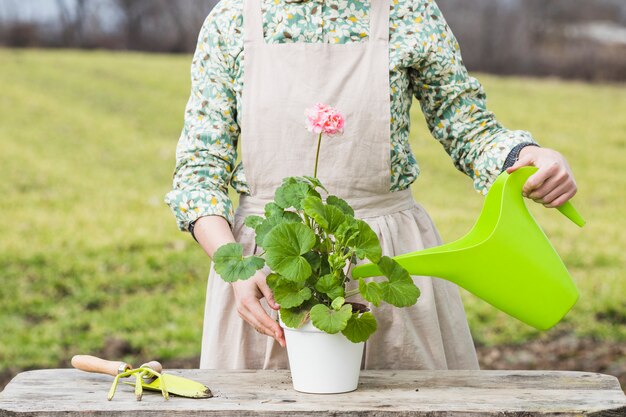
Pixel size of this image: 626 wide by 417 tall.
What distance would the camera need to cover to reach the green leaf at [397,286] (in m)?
1.57

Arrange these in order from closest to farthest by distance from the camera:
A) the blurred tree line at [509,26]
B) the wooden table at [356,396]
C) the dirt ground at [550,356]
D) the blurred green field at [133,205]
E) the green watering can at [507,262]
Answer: the wooden table at [356,396], the green watering can at [507,262], the dirt ground at [550,356], the blurred green field at [133,205], the blurred tree line at [509,26]

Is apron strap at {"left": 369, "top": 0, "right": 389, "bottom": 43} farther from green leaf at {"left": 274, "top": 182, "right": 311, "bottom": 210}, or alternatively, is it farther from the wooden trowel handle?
the wooden trowel handle

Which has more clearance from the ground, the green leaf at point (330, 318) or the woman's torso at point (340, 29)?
the woman's torso at point (340, 29)

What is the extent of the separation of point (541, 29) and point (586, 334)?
29.2 feet

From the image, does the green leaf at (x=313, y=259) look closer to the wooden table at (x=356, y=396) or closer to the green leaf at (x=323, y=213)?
the green leaf at (x=323, y=213)

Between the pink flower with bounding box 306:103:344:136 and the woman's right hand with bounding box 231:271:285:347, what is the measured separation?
30 cm

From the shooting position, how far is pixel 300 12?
6.41 feet

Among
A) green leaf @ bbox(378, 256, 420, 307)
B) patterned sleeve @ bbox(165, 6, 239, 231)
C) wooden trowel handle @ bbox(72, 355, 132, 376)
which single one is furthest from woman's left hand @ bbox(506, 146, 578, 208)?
wooden trowel handle @ bbox(72, 355, 132, 376)

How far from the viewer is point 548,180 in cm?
168

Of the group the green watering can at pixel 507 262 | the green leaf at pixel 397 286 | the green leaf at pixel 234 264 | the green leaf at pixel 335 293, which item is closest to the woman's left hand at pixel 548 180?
the green watering can at pixel 507 262

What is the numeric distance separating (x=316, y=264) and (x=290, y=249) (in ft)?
0.22

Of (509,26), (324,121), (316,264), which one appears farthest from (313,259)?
(509,26)

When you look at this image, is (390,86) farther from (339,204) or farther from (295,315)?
(295,315)

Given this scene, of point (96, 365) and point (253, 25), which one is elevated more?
point (253, 25)
